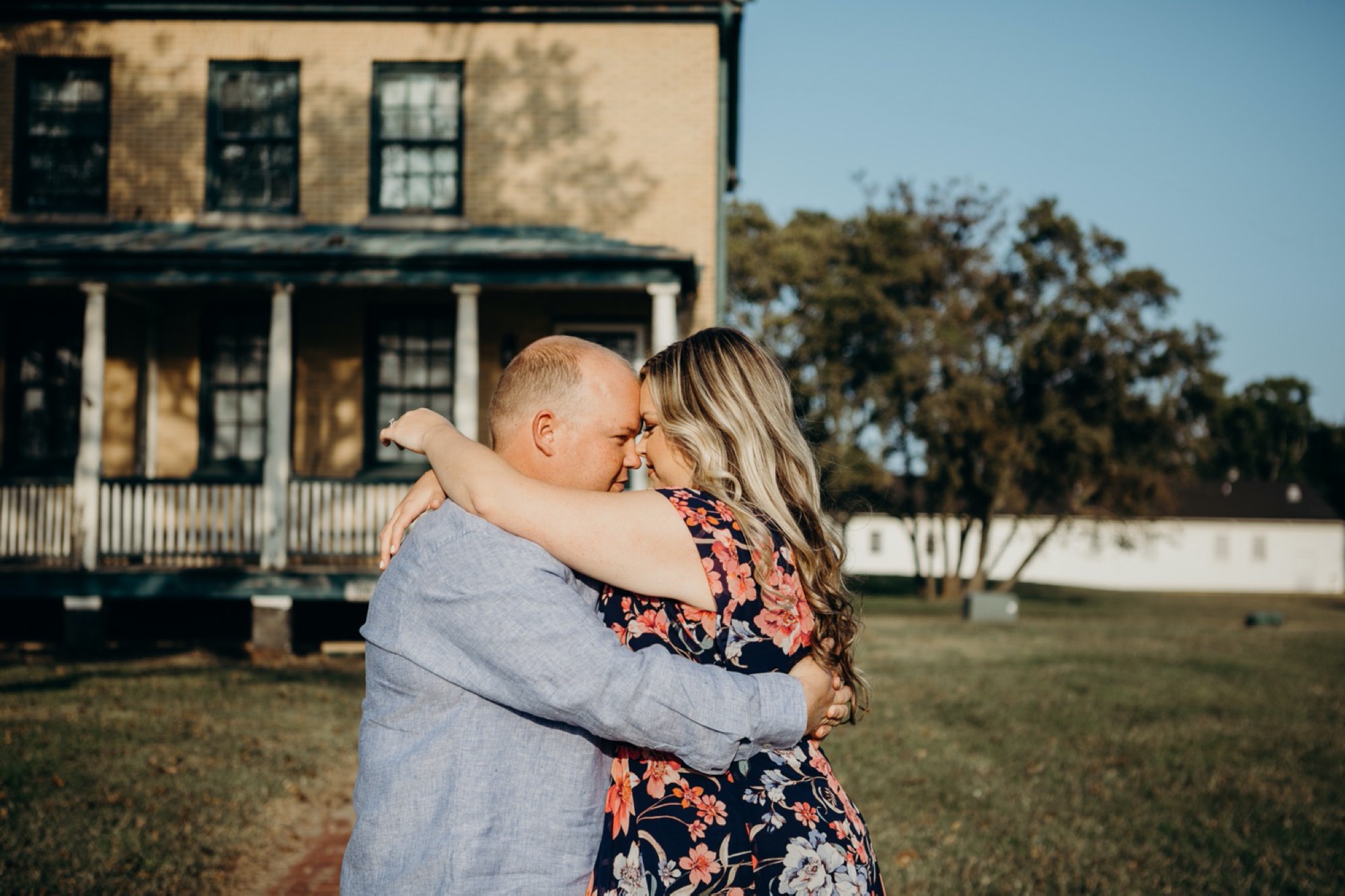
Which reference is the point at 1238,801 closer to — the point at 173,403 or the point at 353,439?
the point at 353,439

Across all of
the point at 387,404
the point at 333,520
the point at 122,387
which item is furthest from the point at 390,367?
the point at 122,387

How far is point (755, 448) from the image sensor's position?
2.45m

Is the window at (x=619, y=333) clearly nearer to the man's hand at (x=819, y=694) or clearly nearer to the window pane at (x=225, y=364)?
the window pane at (x=225, y=364)

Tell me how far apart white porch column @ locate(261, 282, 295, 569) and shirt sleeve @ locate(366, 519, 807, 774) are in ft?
40.5

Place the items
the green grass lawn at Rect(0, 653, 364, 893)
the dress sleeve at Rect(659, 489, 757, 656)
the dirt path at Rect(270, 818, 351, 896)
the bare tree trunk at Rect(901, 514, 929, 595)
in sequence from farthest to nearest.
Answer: the bare tree trunk at Rect(901, 514, 929, 595)
the green grass lawn at Rect(0, 653, 364, 893)
the dirt path at Rect(270, 818, 351, 896)
the dress sleeve at Rect(659, 489, 757, 656)

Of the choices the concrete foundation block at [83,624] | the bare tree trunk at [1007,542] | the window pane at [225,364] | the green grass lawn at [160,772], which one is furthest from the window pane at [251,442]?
the bare tree trunk at [1007,542]

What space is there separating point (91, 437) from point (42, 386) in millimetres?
2733

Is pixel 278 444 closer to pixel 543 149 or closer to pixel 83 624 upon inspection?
pixel 83 624

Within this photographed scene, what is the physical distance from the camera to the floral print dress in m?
2.17

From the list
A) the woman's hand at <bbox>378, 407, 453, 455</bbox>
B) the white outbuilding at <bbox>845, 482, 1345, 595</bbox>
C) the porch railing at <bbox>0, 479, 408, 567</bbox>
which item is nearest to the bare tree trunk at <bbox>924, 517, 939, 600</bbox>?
the white outbuilding at <bbox>845, 482, 1345, 595</bbox>

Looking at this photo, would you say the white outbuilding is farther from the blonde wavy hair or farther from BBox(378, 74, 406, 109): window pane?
the blonde wavy hair

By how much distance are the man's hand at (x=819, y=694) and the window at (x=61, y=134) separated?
1657 centimetres

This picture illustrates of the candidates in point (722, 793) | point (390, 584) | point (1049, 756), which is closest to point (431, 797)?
point (390, 584)

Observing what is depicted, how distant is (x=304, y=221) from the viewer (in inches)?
622
